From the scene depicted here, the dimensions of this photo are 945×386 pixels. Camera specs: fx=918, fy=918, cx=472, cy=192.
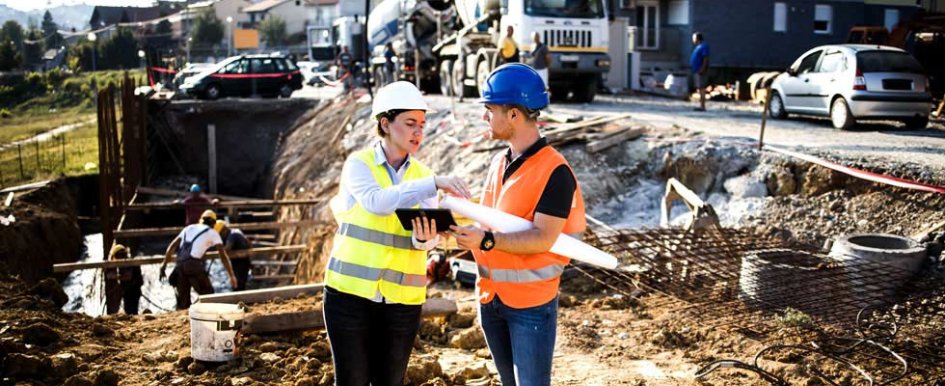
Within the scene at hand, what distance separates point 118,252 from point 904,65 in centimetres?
1215

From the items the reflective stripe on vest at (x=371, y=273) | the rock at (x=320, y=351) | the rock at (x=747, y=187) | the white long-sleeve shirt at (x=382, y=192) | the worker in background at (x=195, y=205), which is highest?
the white long-sleeve shirt at (x=382, y=192)

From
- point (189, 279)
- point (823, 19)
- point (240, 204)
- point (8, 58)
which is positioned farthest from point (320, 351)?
point (823, 19)

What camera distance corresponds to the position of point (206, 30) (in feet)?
250

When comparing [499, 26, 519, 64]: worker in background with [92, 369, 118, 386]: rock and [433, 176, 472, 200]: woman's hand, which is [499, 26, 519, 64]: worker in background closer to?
[92, 369, 118, 386]: rock

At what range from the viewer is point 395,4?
32.6m

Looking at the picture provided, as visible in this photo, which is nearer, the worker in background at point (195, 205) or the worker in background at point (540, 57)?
the worker in background at point (195, 205)

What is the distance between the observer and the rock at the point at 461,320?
782 centimetres

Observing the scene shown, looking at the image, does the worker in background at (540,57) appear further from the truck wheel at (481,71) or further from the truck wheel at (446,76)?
the truck wheel at (446,76)

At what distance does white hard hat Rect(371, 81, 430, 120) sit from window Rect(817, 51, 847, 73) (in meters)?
12.1

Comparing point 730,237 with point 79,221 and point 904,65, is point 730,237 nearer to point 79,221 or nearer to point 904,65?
point 904,65

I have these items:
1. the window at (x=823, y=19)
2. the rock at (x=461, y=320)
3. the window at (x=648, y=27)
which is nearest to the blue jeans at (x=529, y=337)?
the rock at (x=461, y=320)

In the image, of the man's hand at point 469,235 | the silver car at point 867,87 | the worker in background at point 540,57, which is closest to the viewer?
the man's hand at point 469,235

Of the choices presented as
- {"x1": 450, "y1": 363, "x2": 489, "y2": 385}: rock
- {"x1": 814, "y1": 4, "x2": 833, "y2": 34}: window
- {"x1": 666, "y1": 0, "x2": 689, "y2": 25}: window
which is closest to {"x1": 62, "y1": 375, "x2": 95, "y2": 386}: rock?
{"x1": 450, "y1": 363, "x2": 489, "y2": 385}: rock

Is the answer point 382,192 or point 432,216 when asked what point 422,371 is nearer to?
point 382,192
